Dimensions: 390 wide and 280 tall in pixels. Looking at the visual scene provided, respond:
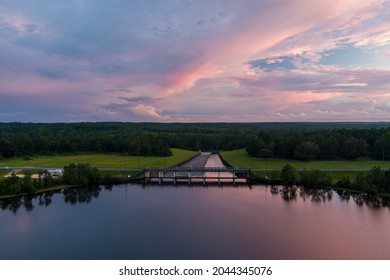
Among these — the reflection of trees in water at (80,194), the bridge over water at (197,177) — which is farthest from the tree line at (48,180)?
the bridge over water at (197,177)

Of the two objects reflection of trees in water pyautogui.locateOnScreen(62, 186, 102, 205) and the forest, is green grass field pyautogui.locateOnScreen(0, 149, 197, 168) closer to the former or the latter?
the forest

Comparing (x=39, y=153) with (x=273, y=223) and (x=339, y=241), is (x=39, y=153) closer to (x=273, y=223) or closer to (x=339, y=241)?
(x=273, y=223)

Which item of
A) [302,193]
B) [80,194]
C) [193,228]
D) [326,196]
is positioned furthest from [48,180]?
[326,196]

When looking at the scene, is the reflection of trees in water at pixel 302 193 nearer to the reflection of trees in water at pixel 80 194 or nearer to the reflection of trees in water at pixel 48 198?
the reflection of trees in water at pixel 48 198

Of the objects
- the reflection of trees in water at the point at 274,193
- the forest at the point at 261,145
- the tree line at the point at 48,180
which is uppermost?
the forest at the point at 261,145

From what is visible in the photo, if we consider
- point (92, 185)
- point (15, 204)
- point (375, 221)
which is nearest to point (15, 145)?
point (92, 185)

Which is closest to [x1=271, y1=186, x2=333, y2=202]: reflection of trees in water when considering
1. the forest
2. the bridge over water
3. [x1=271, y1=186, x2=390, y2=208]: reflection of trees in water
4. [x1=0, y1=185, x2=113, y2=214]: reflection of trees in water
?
[x1=271, y1=186, x2=390, y2=208]: reflection of trees in water
